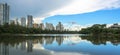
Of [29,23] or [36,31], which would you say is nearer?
[36,31]

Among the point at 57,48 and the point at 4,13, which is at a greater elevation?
the point at 4,13

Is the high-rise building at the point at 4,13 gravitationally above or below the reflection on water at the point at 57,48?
above

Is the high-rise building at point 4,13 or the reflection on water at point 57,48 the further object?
the high-rise building at point 4,13

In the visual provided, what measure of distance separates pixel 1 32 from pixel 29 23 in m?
93.2

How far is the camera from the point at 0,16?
131625 millimetres

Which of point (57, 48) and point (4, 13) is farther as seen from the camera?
point (4, 13)

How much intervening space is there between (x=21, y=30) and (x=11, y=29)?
14.8 metres

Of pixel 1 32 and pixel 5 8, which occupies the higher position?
pixel 5 8

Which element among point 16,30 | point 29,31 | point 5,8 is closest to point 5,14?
point 5,8

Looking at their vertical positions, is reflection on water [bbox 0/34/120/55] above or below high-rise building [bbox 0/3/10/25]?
below

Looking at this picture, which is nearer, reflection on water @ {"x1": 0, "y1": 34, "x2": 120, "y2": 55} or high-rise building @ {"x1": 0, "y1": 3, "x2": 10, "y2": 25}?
reflection on water @ {"x1": 0, "y1": 34, "x2": 120, "y2": 55}

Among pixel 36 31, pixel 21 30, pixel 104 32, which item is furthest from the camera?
pixel 36 31

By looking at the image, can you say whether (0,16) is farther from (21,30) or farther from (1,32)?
(1,32)

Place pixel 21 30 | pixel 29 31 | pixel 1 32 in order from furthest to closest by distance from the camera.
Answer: pixel 29 31, pixel 21 30, pixel 1 32
